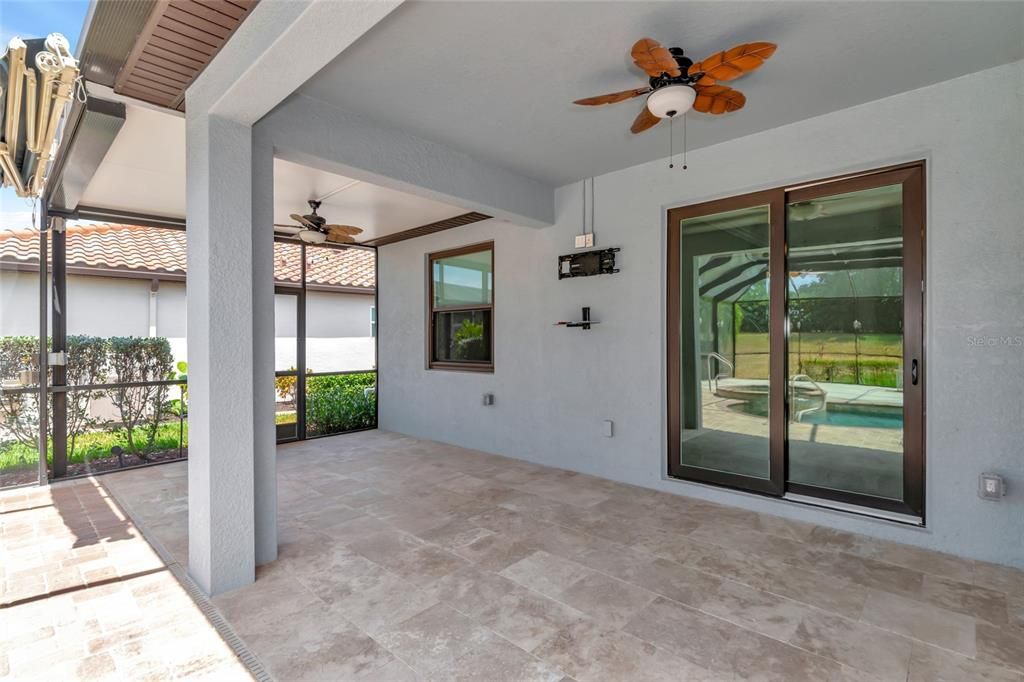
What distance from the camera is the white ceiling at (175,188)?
3.31 m

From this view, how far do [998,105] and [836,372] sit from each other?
5.71 feet

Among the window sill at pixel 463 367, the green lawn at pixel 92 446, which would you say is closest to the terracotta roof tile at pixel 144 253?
the green lawn at pixel 92 446

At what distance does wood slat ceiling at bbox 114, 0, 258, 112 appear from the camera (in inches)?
79.0

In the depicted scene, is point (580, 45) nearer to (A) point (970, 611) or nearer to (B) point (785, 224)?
(B) point (785, 224)

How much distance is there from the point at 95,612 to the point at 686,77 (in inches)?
150

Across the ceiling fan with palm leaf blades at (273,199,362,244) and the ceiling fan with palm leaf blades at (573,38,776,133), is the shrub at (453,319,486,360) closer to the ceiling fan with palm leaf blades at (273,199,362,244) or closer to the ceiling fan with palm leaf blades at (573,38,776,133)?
the ceiling fan with palm leaf blades at (273,199,362,244)

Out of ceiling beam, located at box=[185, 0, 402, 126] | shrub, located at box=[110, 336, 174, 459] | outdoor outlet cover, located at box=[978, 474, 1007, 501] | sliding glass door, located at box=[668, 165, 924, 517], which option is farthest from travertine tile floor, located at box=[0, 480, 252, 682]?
outdoor outlet cover, located at box=[978, 474, 1007, 501]

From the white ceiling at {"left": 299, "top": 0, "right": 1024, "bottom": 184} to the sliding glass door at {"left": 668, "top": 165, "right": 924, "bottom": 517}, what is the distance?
67 centimetres

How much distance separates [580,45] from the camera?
247 centimetres

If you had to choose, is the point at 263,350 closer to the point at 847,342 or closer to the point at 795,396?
the point at 795,396

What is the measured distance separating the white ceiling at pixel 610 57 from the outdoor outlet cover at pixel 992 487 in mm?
2303

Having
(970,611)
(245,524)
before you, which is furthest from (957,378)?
(245,524)

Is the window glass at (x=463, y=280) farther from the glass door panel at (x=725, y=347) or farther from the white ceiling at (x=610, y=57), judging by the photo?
the glass door panel at (x=725, y=347)

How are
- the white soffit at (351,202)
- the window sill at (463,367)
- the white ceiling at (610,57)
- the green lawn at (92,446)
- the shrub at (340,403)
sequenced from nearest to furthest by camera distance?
the white ceiling at (610,57) → the white soffit at (351,202) → the green lawn at (92,446) → the window sill at (463,367) → the shrub at (340,403)
